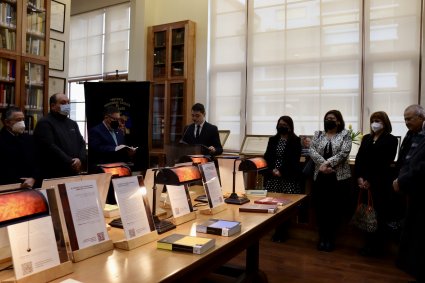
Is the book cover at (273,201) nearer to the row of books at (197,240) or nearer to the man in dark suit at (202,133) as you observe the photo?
the row of books at (197,240)

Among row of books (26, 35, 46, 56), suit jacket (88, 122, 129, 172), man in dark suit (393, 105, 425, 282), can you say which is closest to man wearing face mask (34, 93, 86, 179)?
suit jacket (88, 122, 129, 172)

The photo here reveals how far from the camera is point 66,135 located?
12.0ft

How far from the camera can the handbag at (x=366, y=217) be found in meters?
3.78

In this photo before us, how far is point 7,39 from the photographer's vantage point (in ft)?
13.9

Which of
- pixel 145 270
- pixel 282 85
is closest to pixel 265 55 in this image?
pixel 282 85

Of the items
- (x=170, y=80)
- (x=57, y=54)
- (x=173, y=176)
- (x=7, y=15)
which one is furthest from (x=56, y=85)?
(x=173, y=176)

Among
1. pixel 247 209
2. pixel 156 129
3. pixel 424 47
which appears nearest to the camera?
pixel 247 209

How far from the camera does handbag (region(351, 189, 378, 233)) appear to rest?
12.4ft

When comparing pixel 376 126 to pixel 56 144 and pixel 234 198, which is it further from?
pixel 56 144

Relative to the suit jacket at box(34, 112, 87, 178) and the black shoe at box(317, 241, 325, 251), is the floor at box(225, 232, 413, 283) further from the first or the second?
the suit jacket at box(34, 112, 87, 178)

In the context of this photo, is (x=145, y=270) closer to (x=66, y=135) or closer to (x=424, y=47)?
(x=66, y=135)

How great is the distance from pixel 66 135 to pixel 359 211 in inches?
116

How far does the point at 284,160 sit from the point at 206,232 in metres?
2.43

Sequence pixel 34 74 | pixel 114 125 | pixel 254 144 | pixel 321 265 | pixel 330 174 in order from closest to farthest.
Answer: pixel 321 265 → pixel 114 125 → pixel 330 174 → pixel 34 74 → pixel 254 144
